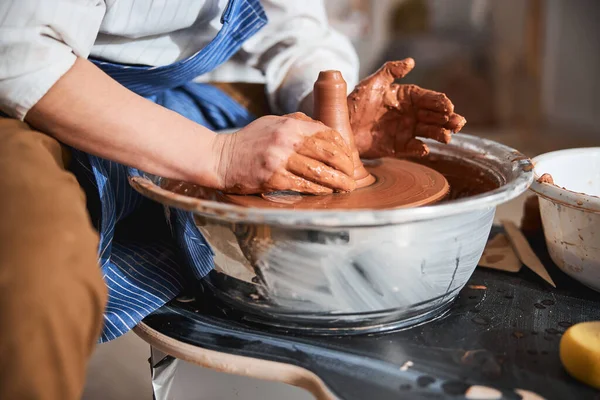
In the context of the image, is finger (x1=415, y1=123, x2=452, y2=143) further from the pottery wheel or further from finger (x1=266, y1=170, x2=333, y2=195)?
finger (x1=266, y1=170, x2=333, y2=195)

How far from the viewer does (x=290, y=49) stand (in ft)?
4.91

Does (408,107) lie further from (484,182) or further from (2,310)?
(2,310)

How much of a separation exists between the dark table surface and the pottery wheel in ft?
0.64

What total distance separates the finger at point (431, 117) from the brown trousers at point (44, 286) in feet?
2.12

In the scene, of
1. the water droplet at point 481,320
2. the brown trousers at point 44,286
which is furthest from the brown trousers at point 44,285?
the water droplet at point 481,320

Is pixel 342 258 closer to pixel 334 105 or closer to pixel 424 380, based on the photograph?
pixel 424 380

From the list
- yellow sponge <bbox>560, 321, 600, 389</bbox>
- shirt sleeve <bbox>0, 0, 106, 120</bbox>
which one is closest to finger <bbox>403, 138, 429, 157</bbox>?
yellow sponge <bbox>560, 321, 600, 389</bbox>

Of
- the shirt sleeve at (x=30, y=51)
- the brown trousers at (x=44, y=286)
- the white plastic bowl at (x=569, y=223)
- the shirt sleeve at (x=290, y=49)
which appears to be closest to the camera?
the brown trousers at (x=44, y=286)

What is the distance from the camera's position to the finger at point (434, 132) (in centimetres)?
114

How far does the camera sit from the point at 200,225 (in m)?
0.94

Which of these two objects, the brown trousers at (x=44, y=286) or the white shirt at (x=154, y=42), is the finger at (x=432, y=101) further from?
the brown trousers at (x=44, y=286)

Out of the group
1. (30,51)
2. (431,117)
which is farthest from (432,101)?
(30,51)

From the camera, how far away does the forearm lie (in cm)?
95

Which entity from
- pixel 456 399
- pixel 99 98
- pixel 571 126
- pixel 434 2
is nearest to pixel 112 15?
pixel 99 98
